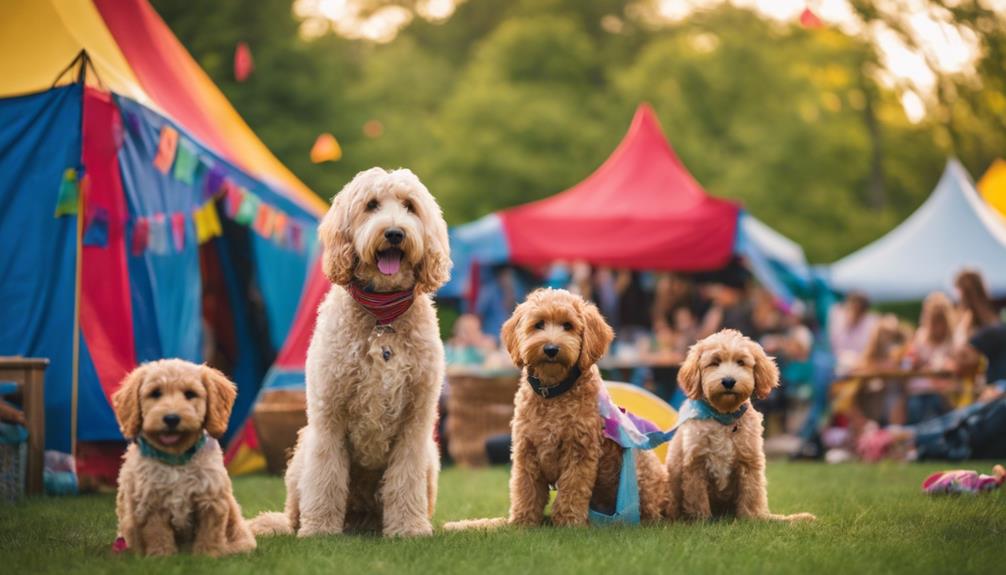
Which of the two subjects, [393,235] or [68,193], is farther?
[68,193]

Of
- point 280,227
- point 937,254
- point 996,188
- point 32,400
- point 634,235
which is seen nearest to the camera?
point 32,400

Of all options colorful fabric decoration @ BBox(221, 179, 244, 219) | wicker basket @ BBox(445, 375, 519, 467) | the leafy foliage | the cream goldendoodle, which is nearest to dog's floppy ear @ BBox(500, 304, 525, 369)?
the cream goldendoodle

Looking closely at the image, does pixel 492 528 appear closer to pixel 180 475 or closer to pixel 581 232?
pixel 180 475

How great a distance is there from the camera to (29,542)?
229 inches

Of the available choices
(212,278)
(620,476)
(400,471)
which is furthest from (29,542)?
(212,278)

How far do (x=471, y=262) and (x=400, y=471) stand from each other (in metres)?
10.4

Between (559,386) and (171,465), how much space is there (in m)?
2.27

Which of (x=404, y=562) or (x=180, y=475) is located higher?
(x=180, y=475)

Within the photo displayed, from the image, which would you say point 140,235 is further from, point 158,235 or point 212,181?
point 212,181

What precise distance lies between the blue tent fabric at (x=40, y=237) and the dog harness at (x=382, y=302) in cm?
361

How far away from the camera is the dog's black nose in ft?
19.1

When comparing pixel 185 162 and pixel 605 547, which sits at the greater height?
pixel 185 162

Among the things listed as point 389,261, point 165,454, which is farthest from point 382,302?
point 165,454

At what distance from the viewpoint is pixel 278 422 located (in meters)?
10.2
